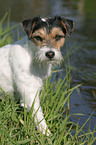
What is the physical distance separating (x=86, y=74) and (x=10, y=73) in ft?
11.4

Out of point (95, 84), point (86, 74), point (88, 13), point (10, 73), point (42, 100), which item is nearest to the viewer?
point (10, 73)

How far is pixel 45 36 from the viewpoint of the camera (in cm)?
391

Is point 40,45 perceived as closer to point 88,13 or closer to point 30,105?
point 30,105

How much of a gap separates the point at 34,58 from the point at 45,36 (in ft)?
1.44

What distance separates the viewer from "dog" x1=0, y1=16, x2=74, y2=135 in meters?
3.90

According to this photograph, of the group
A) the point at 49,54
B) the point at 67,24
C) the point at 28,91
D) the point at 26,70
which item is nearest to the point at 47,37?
the point at 49,54

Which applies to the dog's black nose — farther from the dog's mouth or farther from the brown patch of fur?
the brown patch of fur

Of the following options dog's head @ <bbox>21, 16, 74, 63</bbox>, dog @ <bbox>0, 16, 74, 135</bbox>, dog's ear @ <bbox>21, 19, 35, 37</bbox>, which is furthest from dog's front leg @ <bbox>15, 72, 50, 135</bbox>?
dog's ear @ <bbox>21, 19, 35, 37</bbox>

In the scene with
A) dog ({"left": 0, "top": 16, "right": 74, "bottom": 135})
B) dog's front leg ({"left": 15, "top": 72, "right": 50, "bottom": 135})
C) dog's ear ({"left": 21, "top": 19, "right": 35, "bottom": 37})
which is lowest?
dog's front leg ({"left": 15, "top": 72, "right": 50, "bottom": 135})

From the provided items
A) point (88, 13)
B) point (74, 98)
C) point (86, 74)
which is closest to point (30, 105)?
point (74, 98)

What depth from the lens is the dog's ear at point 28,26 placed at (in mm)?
3904

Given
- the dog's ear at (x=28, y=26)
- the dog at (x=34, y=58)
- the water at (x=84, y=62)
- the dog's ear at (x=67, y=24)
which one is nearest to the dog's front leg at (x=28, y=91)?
the dog at (x=34, y=58)

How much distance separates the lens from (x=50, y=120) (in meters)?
4.37

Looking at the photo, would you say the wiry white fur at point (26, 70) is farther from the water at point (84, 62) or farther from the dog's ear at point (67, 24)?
the water at point (84, 62)
